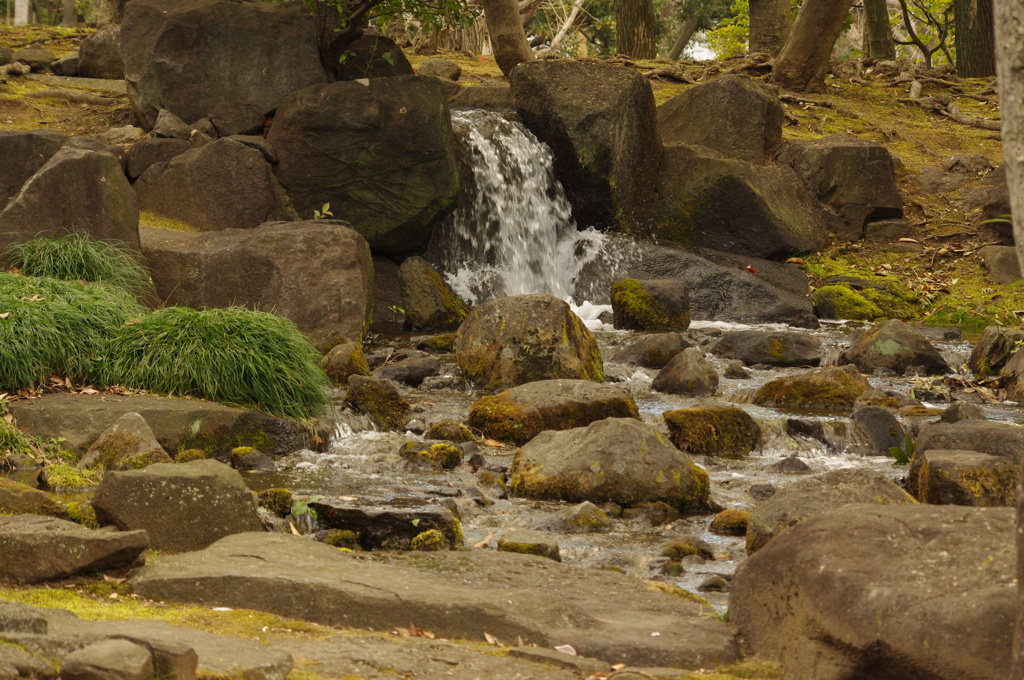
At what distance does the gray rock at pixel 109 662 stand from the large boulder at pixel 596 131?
1407 centimetres

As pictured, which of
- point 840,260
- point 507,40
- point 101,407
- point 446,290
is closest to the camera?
point 101,407

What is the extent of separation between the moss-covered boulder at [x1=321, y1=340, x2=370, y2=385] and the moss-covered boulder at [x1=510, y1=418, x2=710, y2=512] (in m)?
3.12

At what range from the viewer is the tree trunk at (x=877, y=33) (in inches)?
960

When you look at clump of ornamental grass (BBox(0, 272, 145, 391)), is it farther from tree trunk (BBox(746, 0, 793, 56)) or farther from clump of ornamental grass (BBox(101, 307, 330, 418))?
tree trunk (BBox(746, 0, 793, 56))

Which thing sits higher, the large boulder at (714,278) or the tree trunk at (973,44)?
the tree trunk at (973,44)

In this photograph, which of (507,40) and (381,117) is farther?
(507,40)

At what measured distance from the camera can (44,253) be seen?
9.79 metres

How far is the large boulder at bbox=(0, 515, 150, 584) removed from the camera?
166 inches

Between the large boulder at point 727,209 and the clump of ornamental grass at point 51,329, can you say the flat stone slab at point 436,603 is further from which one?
the large boulder at point 727,209

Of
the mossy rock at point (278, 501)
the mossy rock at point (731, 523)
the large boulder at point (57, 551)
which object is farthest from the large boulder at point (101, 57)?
the large boulder at point (57, 551)

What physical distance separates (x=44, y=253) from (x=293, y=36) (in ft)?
19.5

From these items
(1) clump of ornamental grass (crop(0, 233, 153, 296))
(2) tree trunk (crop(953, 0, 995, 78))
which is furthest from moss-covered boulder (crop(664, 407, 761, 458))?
(2) tree trunk (crop(953, 0, 995, 78))

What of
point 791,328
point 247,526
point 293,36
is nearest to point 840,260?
point 791,328

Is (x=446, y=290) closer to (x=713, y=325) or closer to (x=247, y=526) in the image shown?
(x=713, y=325)
